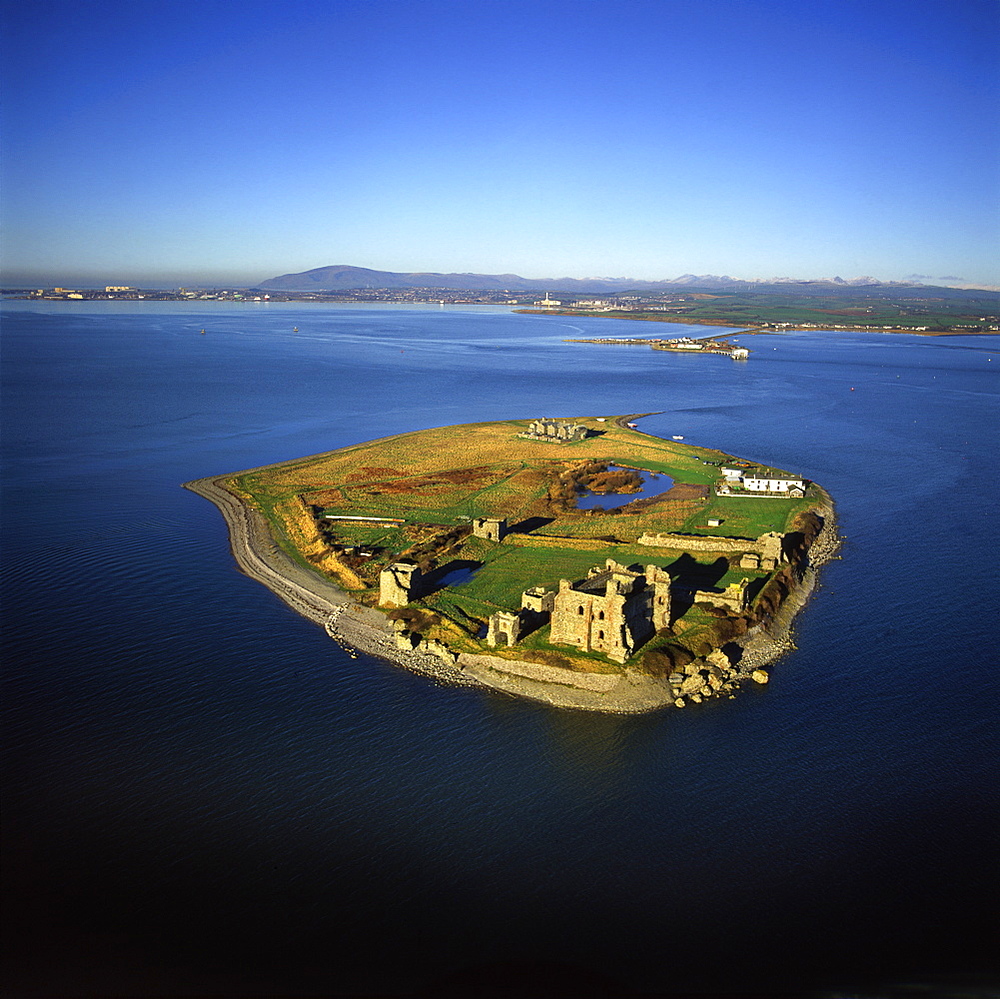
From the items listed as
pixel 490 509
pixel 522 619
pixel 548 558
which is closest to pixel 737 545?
pixel 548 558

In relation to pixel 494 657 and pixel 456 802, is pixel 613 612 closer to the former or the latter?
Result: pixel 494 657

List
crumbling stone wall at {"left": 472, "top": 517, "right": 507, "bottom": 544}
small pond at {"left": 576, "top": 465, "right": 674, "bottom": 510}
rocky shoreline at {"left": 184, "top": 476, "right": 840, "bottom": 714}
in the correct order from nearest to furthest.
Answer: rocky shoreline at {"left": 184, "top": 476, "right": 840, "bottom": 714} → crumbling stone wall at {"left": 472, "top": 517, "right": 507, "bottom": 544} → small pond at {"left": 576, "top": 465, "right": 674, "bottom": 510}

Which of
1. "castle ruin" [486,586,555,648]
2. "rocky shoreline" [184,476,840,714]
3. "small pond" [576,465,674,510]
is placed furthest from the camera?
"small pond" [576,465,674,510]

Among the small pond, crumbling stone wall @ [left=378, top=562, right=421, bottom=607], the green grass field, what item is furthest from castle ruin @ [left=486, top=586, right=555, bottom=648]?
the small pond

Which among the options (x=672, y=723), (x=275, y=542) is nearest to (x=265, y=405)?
(x=275, y=542)

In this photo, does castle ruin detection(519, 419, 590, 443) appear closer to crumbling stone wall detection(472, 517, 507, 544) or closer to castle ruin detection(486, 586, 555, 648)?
crumbling stone wall detection(472, 517, 507, 544)

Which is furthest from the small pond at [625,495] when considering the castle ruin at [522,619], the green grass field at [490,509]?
the castle ruin at [522,619]

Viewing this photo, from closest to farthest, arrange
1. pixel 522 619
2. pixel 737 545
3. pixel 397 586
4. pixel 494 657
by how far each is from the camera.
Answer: pixel 494 657
pixel 522 619
pixel 397 586
pixel 737 545
